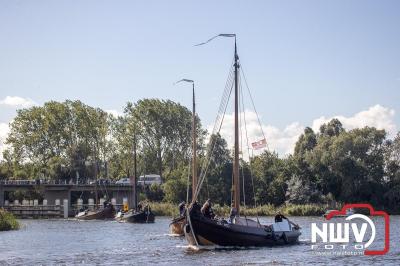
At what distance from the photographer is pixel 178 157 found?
500 ft

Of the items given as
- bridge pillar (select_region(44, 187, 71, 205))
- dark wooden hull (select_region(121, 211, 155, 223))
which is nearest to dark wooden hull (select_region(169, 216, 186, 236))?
dark wooden hull (select_region(121, 211, 155, 223))

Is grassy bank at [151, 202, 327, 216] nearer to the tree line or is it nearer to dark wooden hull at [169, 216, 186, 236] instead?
the tree line

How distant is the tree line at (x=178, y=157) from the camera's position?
118500 millimetres

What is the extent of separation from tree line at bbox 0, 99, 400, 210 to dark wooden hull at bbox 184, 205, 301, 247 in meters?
67.7

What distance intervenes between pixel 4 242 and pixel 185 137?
97.6m

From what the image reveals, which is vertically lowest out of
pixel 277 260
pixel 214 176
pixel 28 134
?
pixel 277 260

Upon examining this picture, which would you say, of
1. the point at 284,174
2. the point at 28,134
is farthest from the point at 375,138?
the point at 28,134

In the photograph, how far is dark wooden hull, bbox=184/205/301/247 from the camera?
47219 mm

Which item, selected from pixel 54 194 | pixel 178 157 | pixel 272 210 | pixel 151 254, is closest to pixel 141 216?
pixel 272 210

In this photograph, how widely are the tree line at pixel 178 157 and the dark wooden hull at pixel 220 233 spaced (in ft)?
222

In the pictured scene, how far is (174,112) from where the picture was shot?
151375 mm

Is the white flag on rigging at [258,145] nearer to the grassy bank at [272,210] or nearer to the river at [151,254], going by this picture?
the river at [151,254]

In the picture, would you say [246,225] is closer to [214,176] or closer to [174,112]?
[214,176]

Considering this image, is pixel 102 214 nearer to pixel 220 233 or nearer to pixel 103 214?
pixel 103 214
